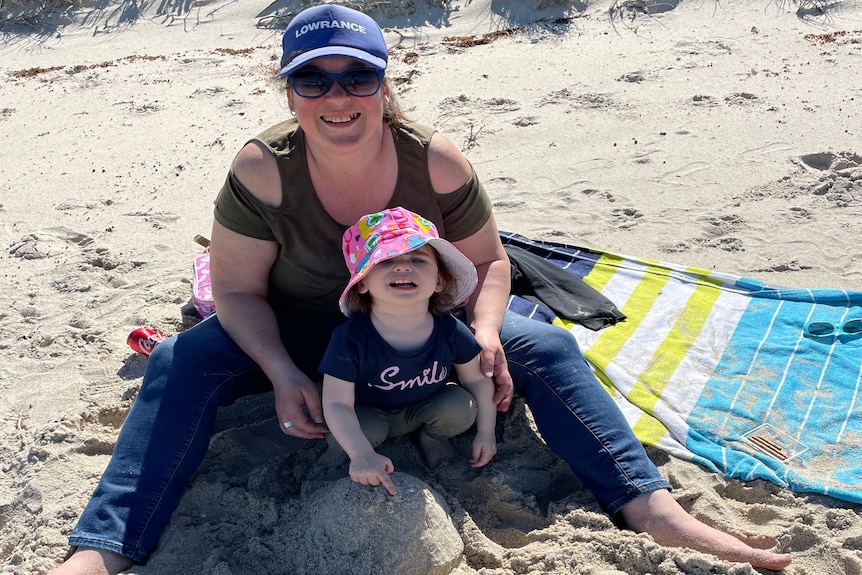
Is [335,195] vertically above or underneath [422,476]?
above

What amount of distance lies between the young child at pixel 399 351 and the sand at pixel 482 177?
0.19m

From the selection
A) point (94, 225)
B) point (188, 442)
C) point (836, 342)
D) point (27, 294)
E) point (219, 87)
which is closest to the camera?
point (188, 442)

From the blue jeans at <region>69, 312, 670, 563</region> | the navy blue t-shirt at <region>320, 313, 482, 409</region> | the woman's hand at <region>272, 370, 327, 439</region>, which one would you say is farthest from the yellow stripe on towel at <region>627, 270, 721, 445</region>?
the woman's hand at <region>272, 370, 327, 439</region>

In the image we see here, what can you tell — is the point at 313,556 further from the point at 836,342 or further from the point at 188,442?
the point at 836,342

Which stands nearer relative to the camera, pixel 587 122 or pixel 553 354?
pixel 553 354

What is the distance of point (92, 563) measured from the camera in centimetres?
259

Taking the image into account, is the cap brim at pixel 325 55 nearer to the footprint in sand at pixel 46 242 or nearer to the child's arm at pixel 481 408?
the child's arm at pixel 481 408

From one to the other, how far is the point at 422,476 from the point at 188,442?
34.5 inches

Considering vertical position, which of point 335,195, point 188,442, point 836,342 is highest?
point 335,195

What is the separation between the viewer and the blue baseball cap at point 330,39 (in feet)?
9.10

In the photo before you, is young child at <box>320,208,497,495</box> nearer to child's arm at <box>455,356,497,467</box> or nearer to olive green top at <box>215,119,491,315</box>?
child's arm at <box>455,356,497,467</box>

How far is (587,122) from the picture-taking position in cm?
685

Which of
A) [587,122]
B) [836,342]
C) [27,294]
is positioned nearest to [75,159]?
[27,294]

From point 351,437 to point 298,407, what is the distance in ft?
0.92
